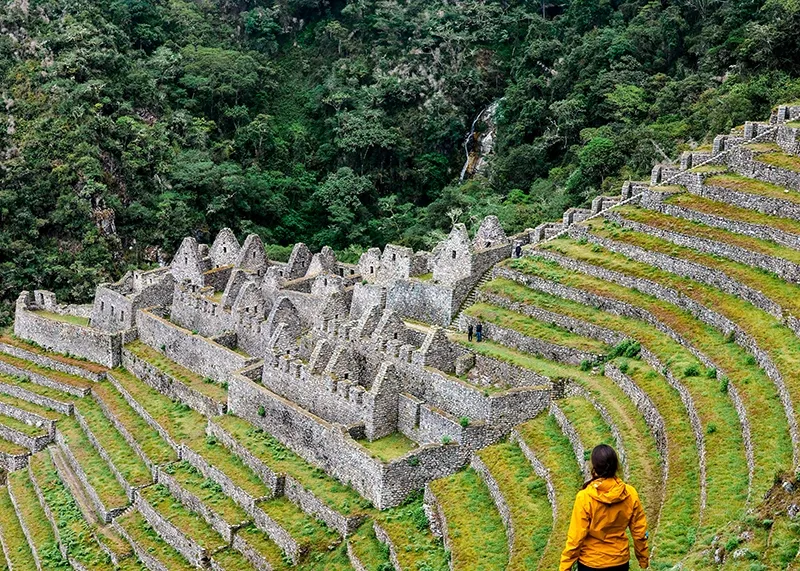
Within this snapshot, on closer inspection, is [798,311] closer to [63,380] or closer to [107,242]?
[63,380]

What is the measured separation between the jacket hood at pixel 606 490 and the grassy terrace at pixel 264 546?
14.6 metres

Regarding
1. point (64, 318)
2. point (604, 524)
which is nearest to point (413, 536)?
point (604, 524)

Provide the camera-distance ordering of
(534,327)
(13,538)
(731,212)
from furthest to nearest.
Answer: (13,538)
(731,212)
(534,327)

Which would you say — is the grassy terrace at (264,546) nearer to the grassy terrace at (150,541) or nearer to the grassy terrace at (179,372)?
the grassy terrace at (150,541)

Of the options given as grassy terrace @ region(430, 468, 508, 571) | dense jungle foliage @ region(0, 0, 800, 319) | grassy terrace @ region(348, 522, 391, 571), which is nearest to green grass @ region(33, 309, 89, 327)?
dense jungle foliage @ region(0, 0, 800, 319)

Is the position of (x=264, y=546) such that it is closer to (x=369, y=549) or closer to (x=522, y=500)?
(x=369, y=549)

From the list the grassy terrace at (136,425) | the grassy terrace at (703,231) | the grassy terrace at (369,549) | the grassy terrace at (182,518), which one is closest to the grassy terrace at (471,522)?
the grassy terrace at (369,549)

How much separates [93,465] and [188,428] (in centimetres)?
357

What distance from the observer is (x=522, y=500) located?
952 inches

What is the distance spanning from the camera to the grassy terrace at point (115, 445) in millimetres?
33219

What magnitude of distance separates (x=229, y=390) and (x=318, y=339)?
11.2ft

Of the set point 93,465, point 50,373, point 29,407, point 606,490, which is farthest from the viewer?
point 50,373

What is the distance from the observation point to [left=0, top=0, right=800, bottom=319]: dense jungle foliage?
185 feet

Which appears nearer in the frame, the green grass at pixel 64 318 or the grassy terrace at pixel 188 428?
the grassy terrace at pixel 188 428
